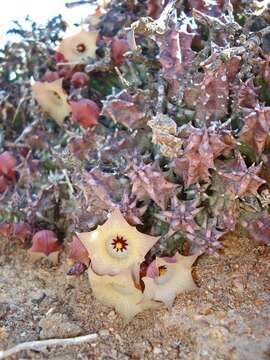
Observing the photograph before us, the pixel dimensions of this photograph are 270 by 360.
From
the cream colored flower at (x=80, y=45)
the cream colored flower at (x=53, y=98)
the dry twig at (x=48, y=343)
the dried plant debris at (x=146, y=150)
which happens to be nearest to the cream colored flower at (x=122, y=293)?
the dried plant debris at (x=146, y=150)

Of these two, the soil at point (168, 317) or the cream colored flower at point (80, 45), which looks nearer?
the soil at point (168, 317)

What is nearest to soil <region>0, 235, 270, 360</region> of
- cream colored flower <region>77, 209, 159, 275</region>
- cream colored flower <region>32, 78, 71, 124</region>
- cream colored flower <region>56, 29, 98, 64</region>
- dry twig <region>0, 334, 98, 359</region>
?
dry twig <region>0, 334, 98, 359</region>

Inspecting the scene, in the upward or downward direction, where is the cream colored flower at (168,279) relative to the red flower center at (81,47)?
downward

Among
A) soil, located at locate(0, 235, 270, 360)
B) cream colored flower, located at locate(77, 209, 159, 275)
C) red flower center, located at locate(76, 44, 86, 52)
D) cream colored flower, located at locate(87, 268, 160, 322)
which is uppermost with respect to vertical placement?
red flower center, located at locate(76, 44, 86, 52)

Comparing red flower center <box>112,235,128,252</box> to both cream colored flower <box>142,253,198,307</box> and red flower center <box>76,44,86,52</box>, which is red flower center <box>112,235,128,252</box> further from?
red flower center <box>76,44,86,52</box>

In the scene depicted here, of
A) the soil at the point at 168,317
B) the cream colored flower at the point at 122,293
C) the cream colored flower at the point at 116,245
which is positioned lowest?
the soil at the point at 168,317

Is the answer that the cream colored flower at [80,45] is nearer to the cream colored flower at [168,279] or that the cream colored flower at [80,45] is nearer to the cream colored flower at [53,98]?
the cream colored flower at [53,98]
